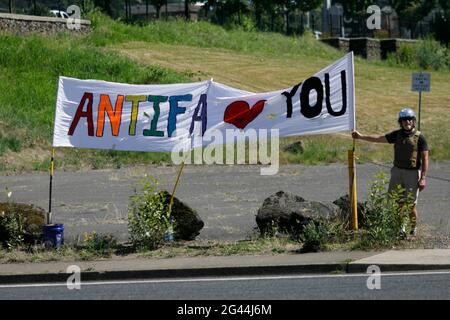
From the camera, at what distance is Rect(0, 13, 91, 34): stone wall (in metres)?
40.5

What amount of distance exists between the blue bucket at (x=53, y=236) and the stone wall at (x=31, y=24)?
1104 inches

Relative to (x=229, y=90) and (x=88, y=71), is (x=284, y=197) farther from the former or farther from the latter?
(x=88, y=71)

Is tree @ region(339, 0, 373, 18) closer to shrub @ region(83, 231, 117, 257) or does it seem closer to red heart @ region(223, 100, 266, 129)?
red heart @ region(223, 100, 266, 129)

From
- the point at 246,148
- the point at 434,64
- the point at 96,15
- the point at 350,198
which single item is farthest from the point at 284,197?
the point at 434,64

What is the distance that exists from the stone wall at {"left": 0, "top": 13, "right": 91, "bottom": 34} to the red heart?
28.2 m

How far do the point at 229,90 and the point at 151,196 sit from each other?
6.33 feet

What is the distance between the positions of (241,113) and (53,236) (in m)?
3.14

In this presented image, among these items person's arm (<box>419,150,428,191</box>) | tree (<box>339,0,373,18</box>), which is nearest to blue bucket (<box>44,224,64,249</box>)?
person's arm (<box>419,150,428,191</box>)

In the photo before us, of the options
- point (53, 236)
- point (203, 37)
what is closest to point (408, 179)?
point (53, 236)

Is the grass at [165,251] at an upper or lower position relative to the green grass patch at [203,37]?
lower

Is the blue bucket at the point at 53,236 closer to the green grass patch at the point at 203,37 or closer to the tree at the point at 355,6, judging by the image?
the green grass patch at the point at 203,37

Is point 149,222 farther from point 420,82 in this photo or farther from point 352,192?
point 420,82

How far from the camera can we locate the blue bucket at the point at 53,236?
13.6m

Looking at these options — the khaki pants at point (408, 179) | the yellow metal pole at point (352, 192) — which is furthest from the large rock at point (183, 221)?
the khaki pants at point (408, 179)
